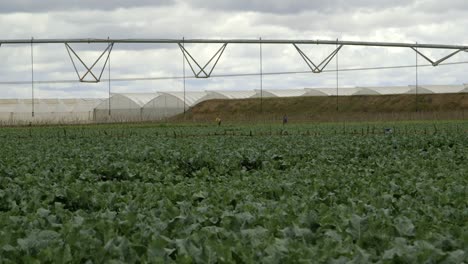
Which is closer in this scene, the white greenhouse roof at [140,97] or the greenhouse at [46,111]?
the greenhouse at [46,111]

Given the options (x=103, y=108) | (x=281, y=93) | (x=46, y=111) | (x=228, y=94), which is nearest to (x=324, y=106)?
(x=281, y=93)

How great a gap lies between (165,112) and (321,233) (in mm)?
48781

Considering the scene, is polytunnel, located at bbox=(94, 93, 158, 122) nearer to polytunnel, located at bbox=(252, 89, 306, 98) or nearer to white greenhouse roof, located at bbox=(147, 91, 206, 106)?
white greenhouse roof, located at bbox=(147, 91, 206, 106)

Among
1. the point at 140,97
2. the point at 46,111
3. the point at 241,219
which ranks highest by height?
the point at 140,97

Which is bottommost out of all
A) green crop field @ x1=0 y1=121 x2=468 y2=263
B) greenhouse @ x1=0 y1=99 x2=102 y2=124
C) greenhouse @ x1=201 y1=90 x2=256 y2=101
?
green crop field @ x1=0 y1=121 x2=468 y2=263

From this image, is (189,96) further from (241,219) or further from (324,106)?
(241,219)

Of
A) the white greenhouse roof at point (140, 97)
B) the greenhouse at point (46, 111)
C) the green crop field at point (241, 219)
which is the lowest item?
the green crop field at point (241, 219)

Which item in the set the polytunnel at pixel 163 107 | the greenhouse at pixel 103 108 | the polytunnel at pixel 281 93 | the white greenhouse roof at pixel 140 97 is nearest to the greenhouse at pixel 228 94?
the polytunnel at pixel 281 93

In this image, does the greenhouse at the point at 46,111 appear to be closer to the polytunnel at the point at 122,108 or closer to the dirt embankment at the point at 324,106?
the polytunnel at the point at 122,108

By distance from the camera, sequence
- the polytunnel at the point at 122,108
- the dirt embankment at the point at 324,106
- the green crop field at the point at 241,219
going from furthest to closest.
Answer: the dirt embankment at the point at 324,106 < the polytunnel at the point at 122,108 < the green crop field at the point at 241,219

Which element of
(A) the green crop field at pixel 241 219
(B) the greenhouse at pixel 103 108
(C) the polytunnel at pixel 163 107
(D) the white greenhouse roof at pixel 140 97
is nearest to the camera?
(A) the green crop field at pixel 241 219

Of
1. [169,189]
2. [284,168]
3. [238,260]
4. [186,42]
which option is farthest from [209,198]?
[186,42]

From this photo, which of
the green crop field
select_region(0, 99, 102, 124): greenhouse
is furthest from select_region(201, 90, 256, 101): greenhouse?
the green crop field

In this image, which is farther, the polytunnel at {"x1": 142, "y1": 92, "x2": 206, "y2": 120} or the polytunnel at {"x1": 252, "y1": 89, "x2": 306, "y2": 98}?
the polytunnel at {"x1": 252, "y1": 89, "x2": 306, "y2": 98}
